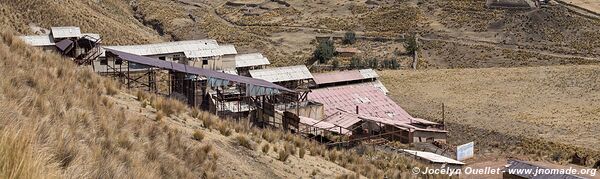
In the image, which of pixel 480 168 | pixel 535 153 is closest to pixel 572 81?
pixel 535 153

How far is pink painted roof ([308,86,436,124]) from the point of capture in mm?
36156

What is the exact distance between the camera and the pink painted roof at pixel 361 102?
36.2m

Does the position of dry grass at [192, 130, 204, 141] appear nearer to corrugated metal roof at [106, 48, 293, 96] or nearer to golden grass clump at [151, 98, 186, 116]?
golden grass clump at [151, 98, 186, 116]

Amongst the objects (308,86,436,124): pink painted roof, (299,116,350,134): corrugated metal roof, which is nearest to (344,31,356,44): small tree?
(308,86,436,124): pink painted roof

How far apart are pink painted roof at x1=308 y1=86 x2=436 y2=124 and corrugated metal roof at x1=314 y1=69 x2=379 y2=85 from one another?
0.67 meters

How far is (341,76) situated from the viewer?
41.1 metres

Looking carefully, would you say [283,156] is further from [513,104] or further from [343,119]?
[513,104]

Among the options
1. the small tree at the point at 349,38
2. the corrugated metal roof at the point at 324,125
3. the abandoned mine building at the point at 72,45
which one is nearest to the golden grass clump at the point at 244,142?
the corrugated metal roof at the point at 324,125

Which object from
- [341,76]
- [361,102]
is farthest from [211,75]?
[341,76]

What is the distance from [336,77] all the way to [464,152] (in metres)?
12.9

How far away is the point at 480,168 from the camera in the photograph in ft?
89.5

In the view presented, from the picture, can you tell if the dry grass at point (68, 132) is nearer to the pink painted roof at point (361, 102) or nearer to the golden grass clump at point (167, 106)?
the golden grass clump at point (167, 106)

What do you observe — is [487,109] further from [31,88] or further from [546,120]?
[31,88]

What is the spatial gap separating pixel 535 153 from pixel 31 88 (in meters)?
26.4
